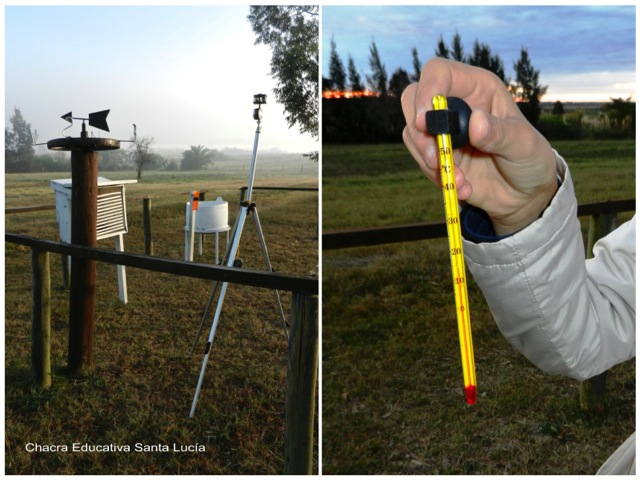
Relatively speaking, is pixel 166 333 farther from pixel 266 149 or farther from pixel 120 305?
pixel 266 149

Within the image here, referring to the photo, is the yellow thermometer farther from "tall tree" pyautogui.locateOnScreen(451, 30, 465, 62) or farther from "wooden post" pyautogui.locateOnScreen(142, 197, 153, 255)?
"tall tree" pyautogui.locateOnScreen(451, 30, 465, 62)

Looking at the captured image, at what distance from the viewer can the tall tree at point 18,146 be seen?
1.66 m

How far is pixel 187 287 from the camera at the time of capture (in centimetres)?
178

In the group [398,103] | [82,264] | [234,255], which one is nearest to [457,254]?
[234,255]

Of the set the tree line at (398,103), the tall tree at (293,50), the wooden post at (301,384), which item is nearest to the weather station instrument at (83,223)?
the tall tree at (293,50)

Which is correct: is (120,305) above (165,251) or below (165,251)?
below

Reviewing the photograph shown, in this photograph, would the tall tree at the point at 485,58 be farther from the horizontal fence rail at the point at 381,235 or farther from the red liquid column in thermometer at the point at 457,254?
the red liquid column in thermometer at the point at 457,254

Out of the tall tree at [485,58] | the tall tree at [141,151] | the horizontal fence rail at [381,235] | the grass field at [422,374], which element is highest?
the tall tree at [485,58]

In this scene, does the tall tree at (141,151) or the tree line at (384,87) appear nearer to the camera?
the tall tree at (141,151)

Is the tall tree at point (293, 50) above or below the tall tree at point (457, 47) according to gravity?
below

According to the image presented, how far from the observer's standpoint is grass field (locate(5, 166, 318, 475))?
170cm

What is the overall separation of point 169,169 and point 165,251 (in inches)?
9.3

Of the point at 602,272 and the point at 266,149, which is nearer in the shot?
the point at 602,272

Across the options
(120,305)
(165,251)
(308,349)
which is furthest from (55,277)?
(308,349)
